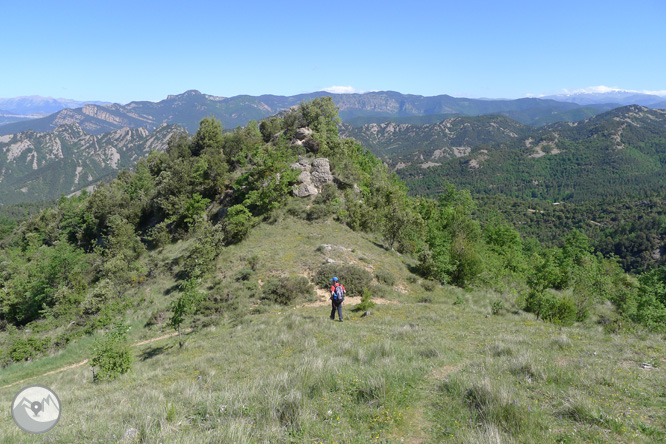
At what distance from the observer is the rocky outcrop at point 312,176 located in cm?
3925

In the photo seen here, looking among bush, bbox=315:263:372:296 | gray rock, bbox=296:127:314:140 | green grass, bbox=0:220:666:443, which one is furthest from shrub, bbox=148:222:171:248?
green grass, bbox=0:220:666:443

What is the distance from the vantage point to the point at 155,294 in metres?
27.7

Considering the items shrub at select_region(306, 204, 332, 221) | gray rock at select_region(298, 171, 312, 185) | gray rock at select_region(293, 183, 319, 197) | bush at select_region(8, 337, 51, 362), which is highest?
gray rock at select_region(298, 171, 312, 185)

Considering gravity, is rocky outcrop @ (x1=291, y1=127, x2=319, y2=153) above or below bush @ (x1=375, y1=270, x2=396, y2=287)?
above

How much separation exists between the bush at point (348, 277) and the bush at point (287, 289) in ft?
3.75

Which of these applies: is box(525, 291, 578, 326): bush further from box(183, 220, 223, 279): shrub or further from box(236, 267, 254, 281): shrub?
box(183, 220, 223, 279): shrub

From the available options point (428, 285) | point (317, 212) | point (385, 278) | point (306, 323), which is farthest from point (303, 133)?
point (306, 323)

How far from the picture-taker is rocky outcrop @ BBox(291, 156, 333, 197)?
129 feet

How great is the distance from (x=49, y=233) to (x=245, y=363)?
69019 millimetres

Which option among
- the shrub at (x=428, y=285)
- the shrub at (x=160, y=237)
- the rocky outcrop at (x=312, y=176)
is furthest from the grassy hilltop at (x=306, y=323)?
the rocky outcrop at (x=312, y=176)

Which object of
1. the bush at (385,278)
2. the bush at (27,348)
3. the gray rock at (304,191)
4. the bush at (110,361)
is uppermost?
the gray rock at (304,191)

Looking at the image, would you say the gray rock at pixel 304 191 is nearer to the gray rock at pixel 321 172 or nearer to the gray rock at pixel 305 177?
the gray rock at pixel 305 177

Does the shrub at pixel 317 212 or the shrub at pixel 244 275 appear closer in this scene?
the shrub at pixel 244 275

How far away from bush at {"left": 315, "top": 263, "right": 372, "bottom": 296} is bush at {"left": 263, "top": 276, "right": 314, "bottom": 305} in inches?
45.0
